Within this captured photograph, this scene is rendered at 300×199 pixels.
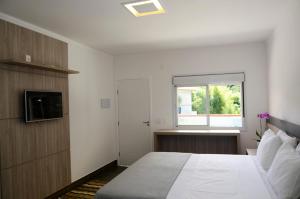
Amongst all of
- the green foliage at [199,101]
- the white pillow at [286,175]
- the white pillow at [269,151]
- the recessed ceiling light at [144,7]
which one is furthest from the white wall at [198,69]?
the white pillow at [286,175]

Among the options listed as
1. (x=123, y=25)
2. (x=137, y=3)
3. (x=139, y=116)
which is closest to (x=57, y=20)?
(x=123, y=25)

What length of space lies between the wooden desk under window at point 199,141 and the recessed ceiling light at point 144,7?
254cm

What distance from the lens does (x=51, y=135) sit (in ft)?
11.4

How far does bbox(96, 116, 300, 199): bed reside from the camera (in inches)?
77.6

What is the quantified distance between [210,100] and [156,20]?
2.44 m

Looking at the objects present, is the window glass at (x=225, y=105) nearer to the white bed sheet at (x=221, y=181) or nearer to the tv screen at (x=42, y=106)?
the white bed sheet at (x=221, y=181)

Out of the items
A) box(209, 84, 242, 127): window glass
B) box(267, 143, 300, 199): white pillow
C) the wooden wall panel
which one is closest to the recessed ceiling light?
the wooden wall panel

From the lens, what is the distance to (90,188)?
157 inches

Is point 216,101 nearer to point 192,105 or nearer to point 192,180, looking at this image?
point 192,105

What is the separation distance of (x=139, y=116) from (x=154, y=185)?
125 inches

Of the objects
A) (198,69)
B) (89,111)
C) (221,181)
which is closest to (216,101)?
(198,69)

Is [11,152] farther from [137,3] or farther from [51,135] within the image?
[137,3]

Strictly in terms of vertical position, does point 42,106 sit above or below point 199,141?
above

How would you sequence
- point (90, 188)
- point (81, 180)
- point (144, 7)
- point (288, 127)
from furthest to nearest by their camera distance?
point (81, 180) < point (90, 188) < point (288, 127) < point (144, 7)
